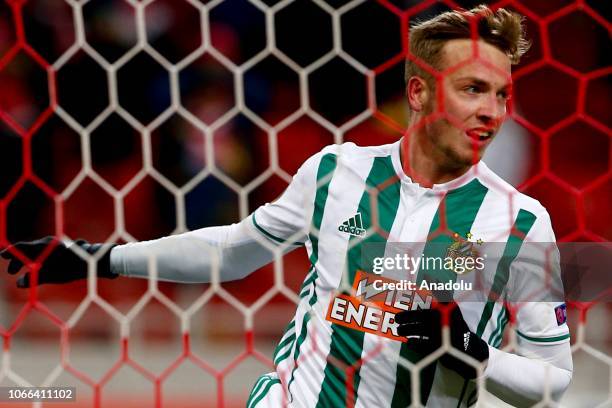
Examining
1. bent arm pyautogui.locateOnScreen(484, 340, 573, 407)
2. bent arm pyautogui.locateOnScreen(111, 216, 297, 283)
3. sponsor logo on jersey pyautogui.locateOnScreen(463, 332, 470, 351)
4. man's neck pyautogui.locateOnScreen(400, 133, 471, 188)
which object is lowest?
bent arm pyautogui.locateOnScreen(484, 340, 573, 407)

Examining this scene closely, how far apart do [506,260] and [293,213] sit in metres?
0.34

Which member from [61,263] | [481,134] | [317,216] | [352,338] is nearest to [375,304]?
[352,338]

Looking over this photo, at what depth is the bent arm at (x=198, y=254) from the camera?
1.35 m

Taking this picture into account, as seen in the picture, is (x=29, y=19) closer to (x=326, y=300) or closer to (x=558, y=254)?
(x=326, y=300)

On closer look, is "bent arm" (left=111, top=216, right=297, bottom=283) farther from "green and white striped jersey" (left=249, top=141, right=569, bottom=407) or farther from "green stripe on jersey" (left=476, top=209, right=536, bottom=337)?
"green stripe on jersey" (left=476, top=209, right=536, bottom=337)

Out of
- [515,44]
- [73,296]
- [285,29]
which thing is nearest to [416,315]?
[515,44]

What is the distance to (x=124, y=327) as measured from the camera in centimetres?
135

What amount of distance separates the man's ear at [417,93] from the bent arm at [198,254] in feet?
1.07

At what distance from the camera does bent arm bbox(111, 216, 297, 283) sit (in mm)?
1354

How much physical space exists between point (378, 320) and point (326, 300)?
9cm

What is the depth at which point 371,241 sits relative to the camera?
1288mm

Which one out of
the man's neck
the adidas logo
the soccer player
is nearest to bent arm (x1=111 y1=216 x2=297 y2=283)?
the soccer player

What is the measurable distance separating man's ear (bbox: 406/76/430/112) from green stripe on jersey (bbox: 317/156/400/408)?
0.48 ft

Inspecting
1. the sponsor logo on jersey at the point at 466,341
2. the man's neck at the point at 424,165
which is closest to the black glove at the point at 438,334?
the sponsor logo on jersey at the point at 466,341
